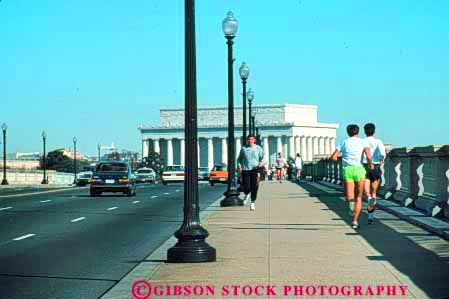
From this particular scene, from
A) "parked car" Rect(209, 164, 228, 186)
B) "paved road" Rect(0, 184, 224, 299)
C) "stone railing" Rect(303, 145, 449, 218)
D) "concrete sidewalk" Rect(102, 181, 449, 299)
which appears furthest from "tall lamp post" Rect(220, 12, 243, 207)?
"parked car" Rect(209, 164, 228, 186)

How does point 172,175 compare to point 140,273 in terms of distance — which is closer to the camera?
point 140,273

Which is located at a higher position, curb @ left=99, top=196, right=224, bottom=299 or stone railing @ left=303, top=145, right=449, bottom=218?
stone railing @ left=303, top=145, right=449, bottom=218

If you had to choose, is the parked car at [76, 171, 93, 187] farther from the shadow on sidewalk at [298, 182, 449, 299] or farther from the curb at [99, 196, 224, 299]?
the curb at [99, 196, 224, 299]

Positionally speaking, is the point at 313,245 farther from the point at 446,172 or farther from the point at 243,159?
the point at 243,159

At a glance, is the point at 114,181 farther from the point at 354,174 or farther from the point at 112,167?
the point at 354,174

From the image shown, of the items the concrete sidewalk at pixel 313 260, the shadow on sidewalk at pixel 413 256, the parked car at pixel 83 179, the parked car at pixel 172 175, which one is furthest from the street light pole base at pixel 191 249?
the parked car at pixel 83 179

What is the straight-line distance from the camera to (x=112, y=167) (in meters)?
47.5

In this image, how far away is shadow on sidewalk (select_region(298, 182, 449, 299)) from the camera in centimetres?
1148

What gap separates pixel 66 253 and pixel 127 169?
30155mm

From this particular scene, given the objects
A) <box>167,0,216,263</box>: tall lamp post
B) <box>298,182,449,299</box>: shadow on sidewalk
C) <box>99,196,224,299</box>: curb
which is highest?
<box>167,0,216,263</box>: tall lamp post

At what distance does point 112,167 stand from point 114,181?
2.22 m

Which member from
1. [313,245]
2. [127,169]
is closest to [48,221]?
[313,245]

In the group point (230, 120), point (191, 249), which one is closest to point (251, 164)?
point (230, 120)

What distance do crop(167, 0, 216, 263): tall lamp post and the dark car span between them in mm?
30463
